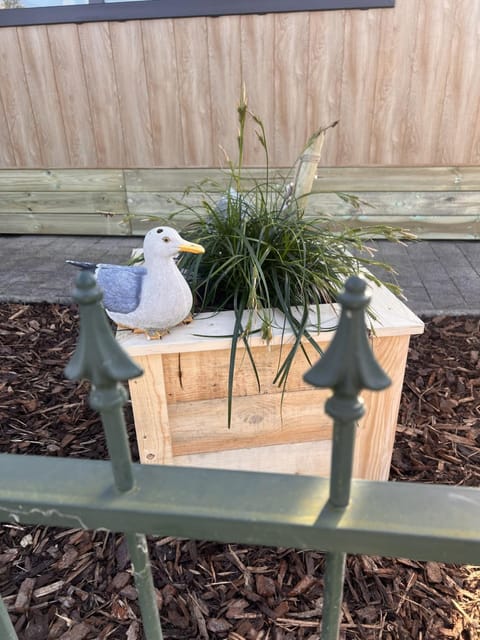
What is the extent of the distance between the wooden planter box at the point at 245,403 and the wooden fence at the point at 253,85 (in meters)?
2.60

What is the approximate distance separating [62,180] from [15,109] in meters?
0.63

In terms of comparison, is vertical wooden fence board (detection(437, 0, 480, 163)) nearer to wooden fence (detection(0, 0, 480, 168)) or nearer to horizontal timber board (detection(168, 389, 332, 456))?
wooden fence (detection(0, 0, 480, 168))

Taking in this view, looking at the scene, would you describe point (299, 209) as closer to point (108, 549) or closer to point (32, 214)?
point (108, 549)

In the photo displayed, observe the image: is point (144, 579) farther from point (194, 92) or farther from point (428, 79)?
point (428, 79)

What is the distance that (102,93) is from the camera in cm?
A: 380

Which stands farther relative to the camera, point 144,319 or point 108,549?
point 108,549

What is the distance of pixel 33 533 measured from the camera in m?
1.48

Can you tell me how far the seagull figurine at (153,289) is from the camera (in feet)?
3.88

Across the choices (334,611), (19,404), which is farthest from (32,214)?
(334,611)

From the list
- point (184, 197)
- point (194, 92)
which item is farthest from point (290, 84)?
point (184, 197)

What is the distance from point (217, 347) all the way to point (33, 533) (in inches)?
32.8

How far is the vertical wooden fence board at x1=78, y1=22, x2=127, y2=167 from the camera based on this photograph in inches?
144

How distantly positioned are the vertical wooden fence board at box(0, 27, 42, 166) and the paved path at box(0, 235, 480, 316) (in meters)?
0.71

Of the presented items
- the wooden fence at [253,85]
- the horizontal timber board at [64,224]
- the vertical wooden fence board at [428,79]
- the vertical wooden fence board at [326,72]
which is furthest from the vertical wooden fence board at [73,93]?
the vertical wooden fence board at [428,79]
